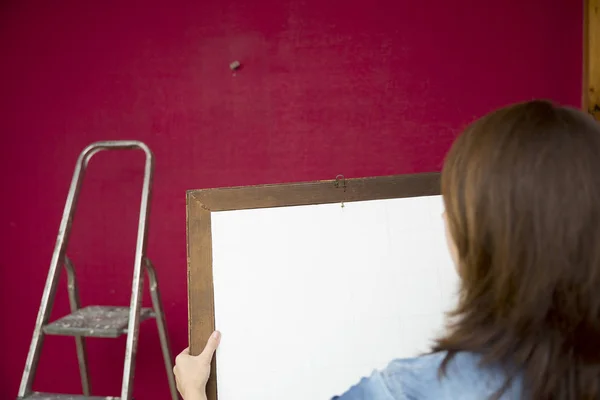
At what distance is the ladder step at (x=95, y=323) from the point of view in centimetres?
143

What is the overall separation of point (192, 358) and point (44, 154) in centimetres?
140

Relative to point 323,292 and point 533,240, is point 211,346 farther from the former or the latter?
point 533,240

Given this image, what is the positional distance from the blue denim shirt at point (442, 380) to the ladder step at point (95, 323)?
38.2 inches

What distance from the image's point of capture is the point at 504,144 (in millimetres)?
606

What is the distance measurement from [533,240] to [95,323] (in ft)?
4.18

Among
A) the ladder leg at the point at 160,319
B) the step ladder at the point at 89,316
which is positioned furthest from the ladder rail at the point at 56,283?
the ladder leg at the point at 160,319

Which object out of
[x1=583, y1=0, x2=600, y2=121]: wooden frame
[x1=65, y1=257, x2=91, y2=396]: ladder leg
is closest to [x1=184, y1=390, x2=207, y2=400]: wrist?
[x1=65, y1=257, x2=91, y2=396]: ladder leg

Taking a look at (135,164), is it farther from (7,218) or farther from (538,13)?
(538,13)

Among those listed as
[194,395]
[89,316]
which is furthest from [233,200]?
[89,316]

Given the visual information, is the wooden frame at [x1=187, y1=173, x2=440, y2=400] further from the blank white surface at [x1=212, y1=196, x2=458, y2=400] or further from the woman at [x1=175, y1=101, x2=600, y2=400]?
the woman at [x1=175, y1=101, x2=600, y2=400]

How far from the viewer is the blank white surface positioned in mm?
1067

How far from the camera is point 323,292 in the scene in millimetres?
1103

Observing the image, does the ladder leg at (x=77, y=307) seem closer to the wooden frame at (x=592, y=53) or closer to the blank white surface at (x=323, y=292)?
the blank white surface at (x=323, y=292)

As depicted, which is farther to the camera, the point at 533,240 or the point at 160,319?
the point at 160,319
